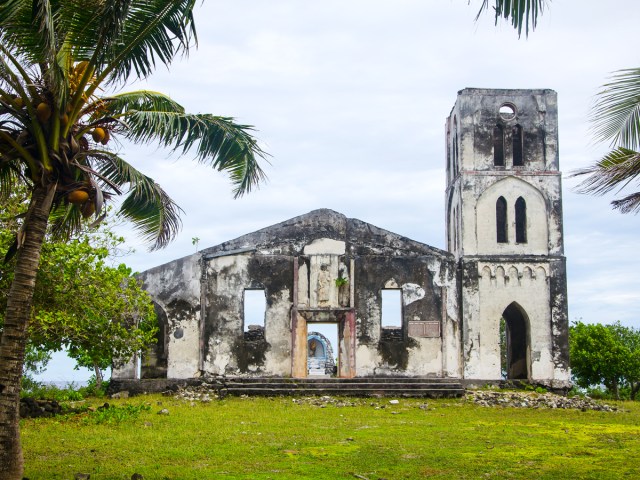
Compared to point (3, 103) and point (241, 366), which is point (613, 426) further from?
point (3, 103)

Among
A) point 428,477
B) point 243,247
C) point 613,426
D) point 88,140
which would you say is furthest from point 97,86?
point 243,247

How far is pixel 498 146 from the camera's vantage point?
24578 mm

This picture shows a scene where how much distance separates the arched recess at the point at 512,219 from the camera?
2369 centimetres

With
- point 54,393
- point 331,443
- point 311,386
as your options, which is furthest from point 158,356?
point 331,443

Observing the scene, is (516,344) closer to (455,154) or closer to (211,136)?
(455,154)

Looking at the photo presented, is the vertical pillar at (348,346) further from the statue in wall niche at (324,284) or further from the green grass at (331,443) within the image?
the green grass at (331,443)

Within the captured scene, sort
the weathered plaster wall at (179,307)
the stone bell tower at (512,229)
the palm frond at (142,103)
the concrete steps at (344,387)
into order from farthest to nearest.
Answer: the stone bell tower at (512,229) → the weathered plaster wall at (179,307) → the concrete steps at (344,387) → the palm frond at (142,103)

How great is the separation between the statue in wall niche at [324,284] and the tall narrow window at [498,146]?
6.28 metres

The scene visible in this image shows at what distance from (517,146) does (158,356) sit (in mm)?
12034

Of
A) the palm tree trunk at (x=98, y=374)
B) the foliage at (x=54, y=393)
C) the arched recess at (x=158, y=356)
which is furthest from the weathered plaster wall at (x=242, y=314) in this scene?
the palm tree trunk at (x=98, y=374)

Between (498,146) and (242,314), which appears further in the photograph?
(498,146)

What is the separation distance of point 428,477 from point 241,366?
1285 centimetres

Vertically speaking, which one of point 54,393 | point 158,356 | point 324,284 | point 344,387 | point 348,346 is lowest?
point 54,393

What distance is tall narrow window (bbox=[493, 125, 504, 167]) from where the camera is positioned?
2439 centimetres
